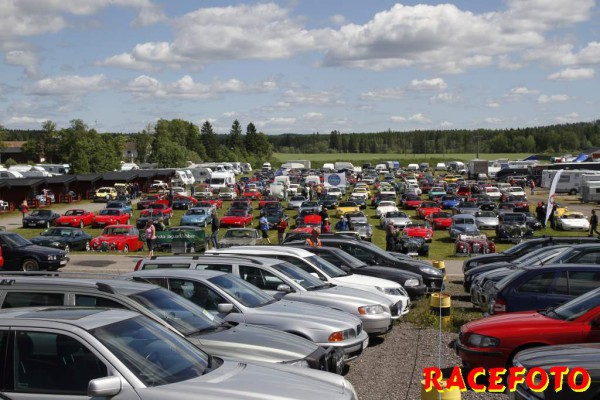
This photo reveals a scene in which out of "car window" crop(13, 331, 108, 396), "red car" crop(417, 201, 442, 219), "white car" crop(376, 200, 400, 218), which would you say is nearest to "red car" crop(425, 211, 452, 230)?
"red car" crop(417, 201, 442, 219)

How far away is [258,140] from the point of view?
168 metres

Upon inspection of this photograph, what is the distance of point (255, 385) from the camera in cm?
534

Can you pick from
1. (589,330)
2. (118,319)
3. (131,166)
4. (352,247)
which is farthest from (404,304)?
(131,166)

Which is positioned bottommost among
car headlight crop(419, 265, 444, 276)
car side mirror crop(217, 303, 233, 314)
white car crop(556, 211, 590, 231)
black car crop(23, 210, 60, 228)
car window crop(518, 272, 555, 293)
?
black car crop(23, 210, 60, 228)

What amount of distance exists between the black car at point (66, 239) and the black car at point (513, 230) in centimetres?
1966

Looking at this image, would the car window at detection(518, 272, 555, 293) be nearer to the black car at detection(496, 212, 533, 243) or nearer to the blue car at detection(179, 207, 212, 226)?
the black car at detection(496, 212, 533, 243)

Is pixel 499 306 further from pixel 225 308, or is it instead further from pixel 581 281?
pixel 225 308

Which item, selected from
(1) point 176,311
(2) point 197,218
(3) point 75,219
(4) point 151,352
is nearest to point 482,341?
(1) point 176,311

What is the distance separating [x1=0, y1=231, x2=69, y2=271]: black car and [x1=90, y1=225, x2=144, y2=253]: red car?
741cm

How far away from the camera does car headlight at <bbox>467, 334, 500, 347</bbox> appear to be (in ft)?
29.5

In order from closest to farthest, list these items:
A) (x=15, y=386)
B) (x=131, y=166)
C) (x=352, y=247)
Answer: (x=15, y=386), (x=352, y=247), (x=131, y=166)

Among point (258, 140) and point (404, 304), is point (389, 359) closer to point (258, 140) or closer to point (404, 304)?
point (404, 304)

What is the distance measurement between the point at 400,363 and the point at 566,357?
4166 mm

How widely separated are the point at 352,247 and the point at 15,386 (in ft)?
41.9
